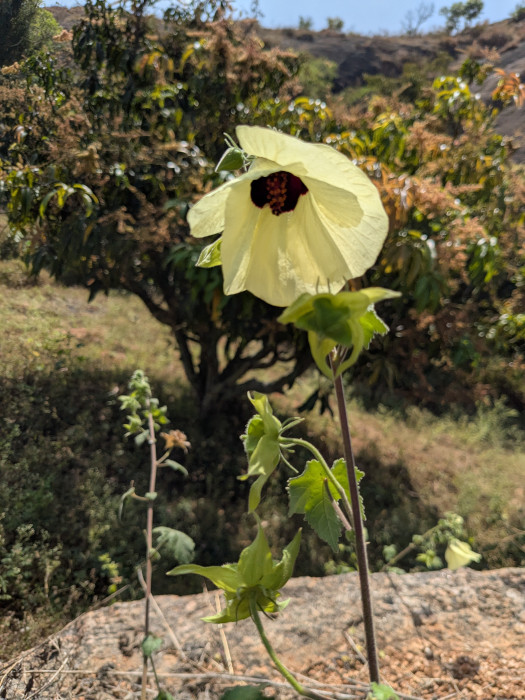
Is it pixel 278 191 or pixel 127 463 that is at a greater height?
pixel 278 191

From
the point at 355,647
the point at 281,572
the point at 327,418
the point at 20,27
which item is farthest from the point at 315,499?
the point at 327,418

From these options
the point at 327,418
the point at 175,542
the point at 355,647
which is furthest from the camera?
the point at 327,418

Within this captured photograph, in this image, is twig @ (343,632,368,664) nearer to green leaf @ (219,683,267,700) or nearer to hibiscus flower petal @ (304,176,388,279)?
green leaf @ (219,683,267,700)

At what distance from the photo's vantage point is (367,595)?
526 mm

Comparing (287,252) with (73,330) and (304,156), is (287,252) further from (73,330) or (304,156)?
(73,330)

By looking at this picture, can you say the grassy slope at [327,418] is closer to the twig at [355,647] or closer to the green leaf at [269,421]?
the twig at [355,647]

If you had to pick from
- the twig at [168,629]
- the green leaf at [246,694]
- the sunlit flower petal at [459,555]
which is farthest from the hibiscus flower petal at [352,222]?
the sunlit flower petal at [459,555]

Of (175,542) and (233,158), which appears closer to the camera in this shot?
(233,158)

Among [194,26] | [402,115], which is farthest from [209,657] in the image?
[402,115]

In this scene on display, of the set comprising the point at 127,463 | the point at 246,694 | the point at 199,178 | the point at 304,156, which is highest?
the point at 199,178

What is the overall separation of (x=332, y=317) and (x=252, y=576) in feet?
0.99

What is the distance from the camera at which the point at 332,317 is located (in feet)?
1.16

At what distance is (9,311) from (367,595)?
7.51 feet

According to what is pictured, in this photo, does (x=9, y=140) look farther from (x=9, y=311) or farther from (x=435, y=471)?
(x=435, y=471)
